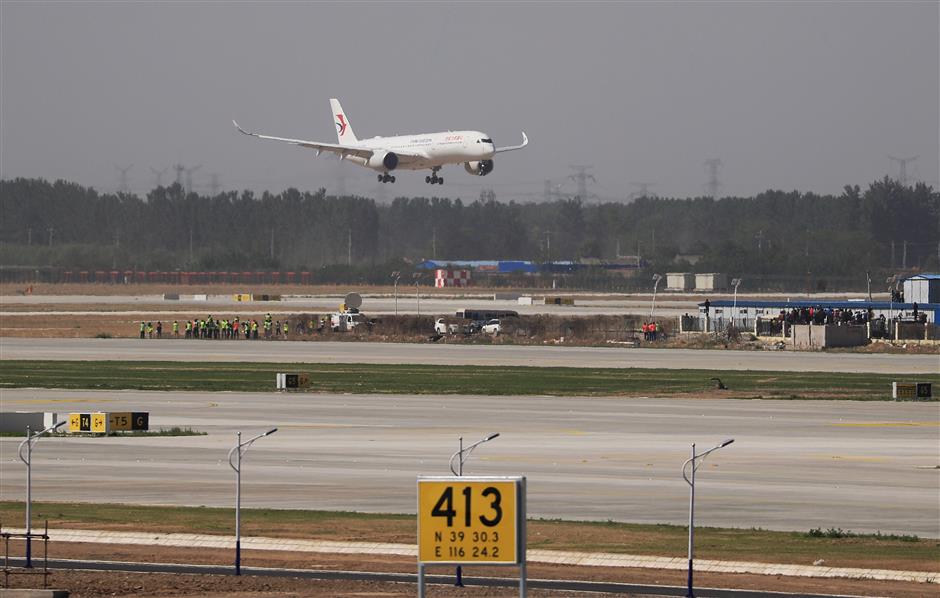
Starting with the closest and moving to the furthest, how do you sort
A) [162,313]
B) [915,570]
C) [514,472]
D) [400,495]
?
[915,570] < [400,495] < [514,472] < [162,313]

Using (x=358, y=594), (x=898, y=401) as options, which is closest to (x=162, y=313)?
(x=898, y=401)

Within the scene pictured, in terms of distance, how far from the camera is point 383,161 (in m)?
133

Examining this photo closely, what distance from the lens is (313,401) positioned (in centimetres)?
7056

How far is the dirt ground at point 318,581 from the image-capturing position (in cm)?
2938

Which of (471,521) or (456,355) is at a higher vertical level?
(471,521)

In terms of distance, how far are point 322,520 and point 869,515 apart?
14.1 metres

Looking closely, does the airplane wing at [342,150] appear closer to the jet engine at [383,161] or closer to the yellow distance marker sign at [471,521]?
the jet engine at [383,161]

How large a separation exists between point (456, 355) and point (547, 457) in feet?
178

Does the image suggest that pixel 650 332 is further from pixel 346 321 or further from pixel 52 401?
pixel 52 401

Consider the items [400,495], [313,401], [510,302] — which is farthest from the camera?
[510,302]

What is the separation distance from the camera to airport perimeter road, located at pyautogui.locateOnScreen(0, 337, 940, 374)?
94812 mm

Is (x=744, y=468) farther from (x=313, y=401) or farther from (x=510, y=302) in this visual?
(x=510, y=302)

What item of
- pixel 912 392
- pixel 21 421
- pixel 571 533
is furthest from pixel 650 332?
pixel 571 533

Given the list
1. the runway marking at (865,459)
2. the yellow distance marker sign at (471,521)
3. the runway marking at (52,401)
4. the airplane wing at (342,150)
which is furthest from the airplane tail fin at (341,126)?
the yellow distance marker sign at (471,521)
